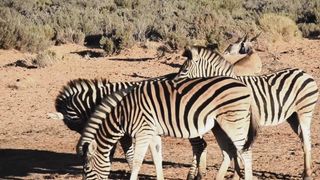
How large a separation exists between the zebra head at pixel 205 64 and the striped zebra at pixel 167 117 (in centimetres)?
156

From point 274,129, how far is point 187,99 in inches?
229

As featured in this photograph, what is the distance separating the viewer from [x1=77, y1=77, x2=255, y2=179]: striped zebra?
8477 mm

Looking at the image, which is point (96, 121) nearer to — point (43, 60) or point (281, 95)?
point (281, 95)

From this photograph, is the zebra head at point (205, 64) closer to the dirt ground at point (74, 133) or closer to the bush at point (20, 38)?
the dirt ground at point (74, 133)

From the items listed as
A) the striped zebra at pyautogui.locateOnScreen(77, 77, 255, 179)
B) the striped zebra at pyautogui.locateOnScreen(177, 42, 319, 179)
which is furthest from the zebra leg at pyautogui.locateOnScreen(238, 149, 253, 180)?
the striped zebra at pyautogui.locateOnScreen(177, 42, 319, 179)

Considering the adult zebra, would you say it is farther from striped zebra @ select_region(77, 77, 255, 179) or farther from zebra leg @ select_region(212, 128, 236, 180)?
striped zebra @ select_region(77, 77, 255, 179)

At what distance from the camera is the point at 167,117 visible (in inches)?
344

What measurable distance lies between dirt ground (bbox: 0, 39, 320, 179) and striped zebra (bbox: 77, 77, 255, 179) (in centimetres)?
201

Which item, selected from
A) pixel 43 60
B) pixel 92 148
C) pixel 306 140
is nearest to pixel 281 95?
pixel 306 140

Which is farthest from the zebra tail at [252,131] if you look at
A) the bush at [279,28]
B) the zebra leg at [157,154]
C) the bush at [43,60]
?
the bush at [279,28]

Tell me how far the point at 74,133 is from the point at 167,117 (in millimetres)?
6175

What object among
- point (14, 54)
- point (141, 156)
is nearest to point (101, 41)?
point (14, 54)

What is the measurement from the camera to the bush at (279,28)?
25644 mm

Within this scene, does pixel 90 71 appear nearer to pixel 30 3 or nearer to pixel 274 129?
pixel 274 129
